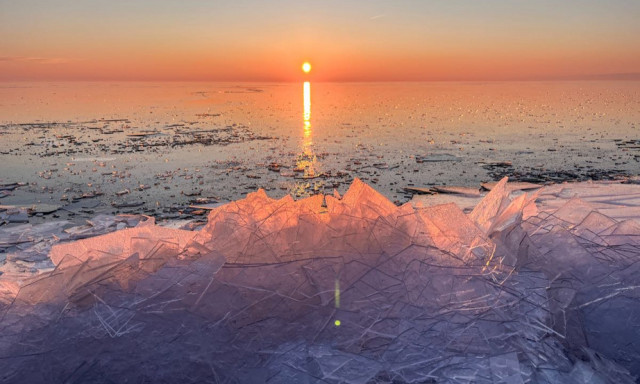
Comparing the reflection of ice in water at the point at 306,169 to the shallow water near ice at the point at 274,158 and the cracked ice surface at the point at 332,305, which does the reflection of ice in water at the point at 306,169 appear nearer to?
the shallow water near ice at the point at 274,158

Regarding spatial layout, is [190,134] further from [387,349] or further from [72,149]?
[387,349]

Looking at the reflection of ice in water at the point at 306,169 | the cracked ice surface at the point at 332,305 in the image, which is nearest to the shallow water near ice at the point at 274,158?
the reflection of ice in water at the point at 306,169

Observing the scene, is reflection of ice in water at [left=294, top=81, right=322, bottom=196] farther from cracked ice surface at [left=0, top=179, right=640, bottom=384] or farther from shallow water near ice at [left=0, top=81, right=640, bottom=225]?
cracked ice surface at [left=0, top=179, right=640, bottom=384]

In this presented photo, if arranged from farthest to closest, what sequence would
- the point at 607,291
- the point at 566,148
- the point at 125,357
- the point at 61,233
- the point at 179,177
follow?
1. the point at 566,148
2. the point at 179,177
3. the point at 61,233
4. the point at 607,291
5. the point at 125,357

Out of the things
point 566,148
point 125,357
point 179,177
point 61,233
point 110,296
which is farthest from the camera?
point 566,148

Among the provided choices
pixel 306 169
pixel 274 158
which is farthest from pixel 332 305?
pixel 274 158

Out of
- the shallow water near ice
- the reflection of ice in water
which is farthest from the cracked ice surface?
the reflection of ice in water


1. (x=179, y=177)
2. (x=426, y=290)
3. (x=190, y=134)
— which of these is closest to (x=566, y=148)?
(x=179, y=177)

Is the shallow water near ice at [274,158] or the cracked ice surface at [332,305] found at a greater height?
the cracked ice surface at [332,305]

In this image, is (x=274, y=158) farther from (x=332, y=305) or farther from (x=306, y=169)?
(x=332, y=305)
